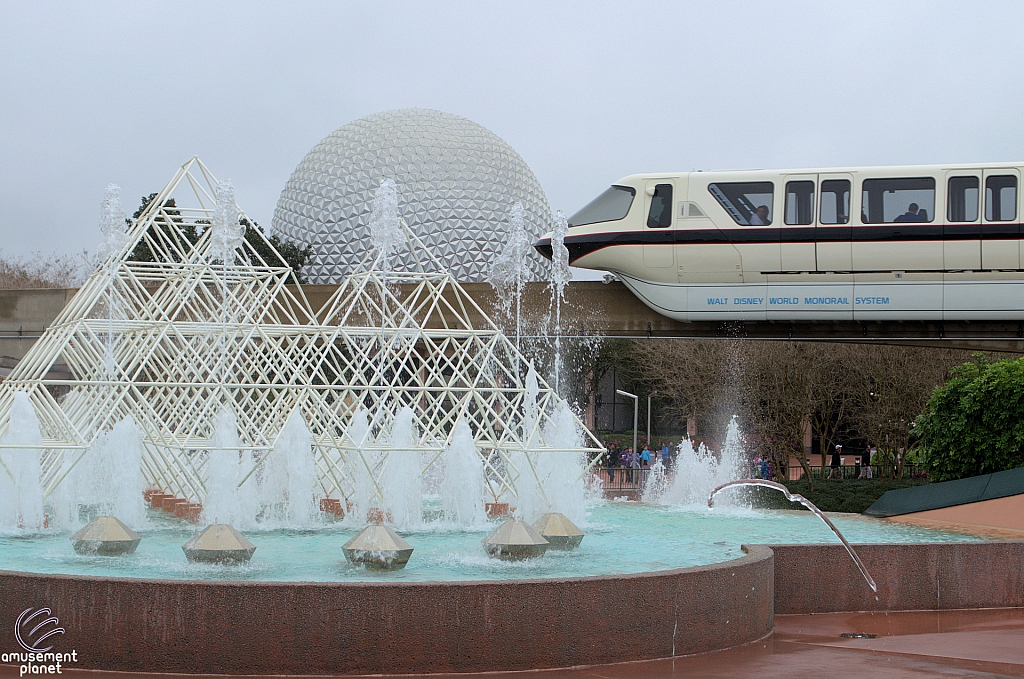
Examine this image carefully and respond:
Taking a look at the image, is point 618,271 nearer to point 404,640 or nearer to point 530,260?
point 404,640

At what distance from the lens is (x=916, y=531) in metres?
19.6

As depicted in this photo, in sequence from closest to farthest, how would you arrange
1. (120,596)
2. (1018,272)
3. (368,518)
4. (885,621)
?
(120,596) < (885,621) < (368,518) < (1018,272)

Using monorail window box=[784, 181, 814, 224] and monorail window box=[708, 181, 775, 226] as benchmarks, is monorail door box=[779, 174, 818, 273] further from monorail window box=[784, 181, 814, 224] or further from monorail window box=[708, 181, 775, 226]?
monorail window box=[708, 181, 775, 226]

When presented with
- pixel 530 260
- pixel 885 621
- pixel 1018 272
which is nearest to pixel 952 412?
pixel 1018 272

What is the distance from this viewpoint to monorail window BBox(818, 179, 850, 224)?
72.9 ft

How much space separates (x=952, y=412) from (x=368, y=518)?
539 inches

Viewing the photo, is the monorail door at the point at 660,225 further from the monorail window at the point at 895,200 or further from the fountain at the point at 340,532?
the monorail window at the point at 895,200

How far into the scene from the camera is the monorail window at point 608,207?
2319 centimetres

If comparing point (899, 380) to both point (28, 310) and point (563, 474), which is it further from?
point (28, 310)

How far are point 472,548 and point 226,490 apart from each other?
6.10 meters

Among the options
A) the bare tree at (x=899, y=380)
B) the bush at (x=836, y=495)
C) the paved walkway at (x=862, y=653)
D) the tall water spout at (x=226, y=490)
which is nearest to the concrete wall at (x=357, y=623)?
the paved walkway at (x=862, y=653)

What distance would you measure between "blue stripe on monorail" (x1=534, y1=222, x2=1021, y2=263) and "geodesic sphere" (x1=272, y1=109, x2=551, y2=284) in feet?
85.8

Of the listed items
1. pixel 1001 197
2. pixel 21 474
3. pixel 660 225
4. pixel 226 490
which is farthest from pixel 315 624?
pixel 1001 197

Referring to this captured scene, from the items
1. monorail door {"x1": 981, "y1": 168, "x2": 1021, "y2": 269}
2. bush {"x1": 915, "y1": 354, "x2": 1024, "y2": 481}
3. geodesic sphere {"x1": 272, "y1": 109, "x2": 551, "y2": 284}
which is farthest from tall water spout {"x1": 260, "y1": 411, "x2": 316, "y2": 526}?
geodesic sphere {"x1": 272, "y1": 109, "x2": 551, "y2": 284}
